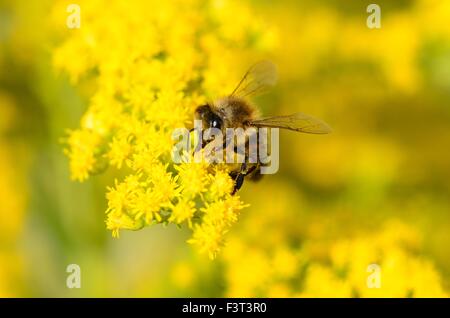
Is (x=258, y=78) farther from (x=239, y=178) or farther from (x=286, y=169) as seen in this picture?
(x=286, y=169)

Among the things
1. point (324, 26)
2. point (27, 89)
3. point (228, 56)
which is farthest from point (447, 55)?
point (27, 89)

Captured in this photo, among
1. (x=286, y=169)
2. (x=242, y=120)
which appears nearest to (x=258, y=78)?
(x=242, y=120)

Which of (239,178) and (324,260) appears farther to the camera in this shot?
(324,260)

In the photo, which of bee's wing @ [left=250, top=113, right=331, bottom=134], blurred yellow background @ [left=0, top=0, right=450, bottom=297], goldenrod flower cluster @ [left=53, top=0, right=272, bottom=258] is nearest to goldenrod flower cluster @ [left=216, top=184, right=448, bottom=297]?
blurred yellow background @ [left=0, top=0, right=450, bottom=297]

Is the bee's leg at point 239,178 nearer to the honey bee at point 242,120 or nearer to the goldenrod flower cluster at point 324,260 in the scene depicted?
the honey bee at point 242,120

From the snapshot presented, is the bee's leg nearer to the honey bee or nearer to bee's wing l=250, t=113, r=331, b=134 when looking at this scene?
the honey bee
